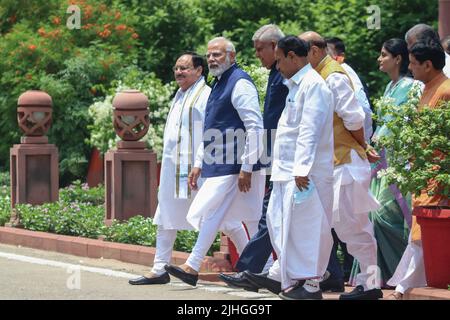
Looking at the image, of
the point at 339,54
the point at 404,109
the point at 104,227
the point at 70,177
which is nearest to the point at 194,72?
the point at 339,54

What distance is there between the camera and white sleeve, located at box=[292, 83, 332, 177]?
9281mm

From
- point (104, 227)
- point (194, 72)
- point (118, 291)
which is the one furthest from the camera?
point (104, 227)

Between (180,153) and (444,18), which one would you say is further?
(444,18)

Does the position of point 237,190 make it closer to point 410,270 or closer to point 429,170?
point 410,270

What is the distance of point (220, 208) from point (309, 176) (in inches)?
49.4

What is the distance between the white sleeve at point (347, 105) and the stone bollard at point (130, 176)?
15.4 feet

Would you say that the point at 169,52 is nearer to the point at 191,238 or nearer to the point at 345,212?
the point at 191,238

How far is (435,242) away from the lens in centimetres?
927

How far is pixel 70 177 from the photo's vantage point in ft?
65.3

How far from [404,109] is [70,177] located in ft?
36.3

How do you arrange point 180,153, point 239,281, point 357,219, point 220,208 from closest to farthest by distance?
point 357,219 → point 239,281 → point 220,208 → point 180,153

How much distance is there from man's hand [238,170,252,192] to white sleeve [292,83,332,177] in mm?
946

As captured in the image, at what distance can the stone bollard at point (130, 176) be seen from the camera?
14.1 metres

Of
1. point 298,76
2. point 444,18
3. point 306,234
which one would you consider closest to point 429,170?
point 306,234
